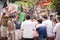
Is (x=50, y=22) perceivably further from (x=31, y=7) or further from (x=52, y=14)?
(x=31, y=7)

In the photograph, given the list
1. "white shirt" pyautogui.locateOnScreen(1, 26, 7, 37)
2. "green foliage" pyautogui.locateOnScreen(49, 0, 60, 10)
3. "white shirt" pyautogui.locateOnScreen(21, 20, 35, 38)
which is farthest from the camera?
"white shirt" pyautogui.locateOnScreen(1, 26, 7, 37)

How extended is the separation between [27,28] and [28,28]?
0.09ft

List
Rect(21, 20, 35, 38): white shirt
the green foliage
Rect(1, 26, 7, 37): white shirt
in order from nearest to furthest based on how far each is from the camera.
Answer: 1. Rect(21, 20, 35, 38): white shirt
2. the green foliage
3. Rect(1, 26, 7, 37): white shirt

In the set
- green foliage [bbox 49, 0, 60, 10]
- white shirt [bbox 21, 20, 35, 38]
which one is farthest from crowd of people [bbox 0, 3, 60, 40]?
green foliage [bbox 49, 0, 60, 10]

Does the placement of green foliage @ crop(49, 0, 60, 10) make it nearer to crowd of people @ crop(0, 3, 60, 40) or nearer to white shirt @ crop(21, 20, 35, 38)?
crowd of people @ crop(0, 3, 60, 40)

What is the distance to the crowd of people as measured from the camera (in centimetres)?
631

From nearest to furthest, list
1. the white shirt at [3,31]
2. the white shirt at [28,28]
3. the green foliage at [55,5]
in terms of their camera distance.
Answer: the white shirt at [28,28]
the green foliage at [55,5]
the white shirt at [3,31]

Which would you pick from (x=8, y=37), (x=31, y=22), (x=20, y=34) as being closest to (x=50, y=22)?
(x=31, y=22)

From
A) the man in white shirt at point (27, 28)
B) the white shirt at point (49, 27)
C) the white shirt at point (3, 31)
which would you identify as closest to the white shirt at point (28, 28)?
the man in white shirt at point (27, 28)

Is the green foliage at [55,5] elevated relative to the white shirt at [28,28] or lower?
elevated

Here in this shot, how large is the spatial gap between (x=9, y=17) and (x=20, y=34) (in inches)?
26.1

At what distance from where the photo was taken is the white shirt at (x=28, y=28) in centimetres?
630

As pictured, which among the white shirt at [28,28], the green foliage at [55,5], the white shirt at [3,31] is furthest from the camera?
the white shirt at [3,31]

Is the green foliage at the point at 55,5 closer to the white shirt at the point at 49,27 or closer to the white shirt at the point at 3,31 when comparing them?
the white shirt at the point at 49,27
